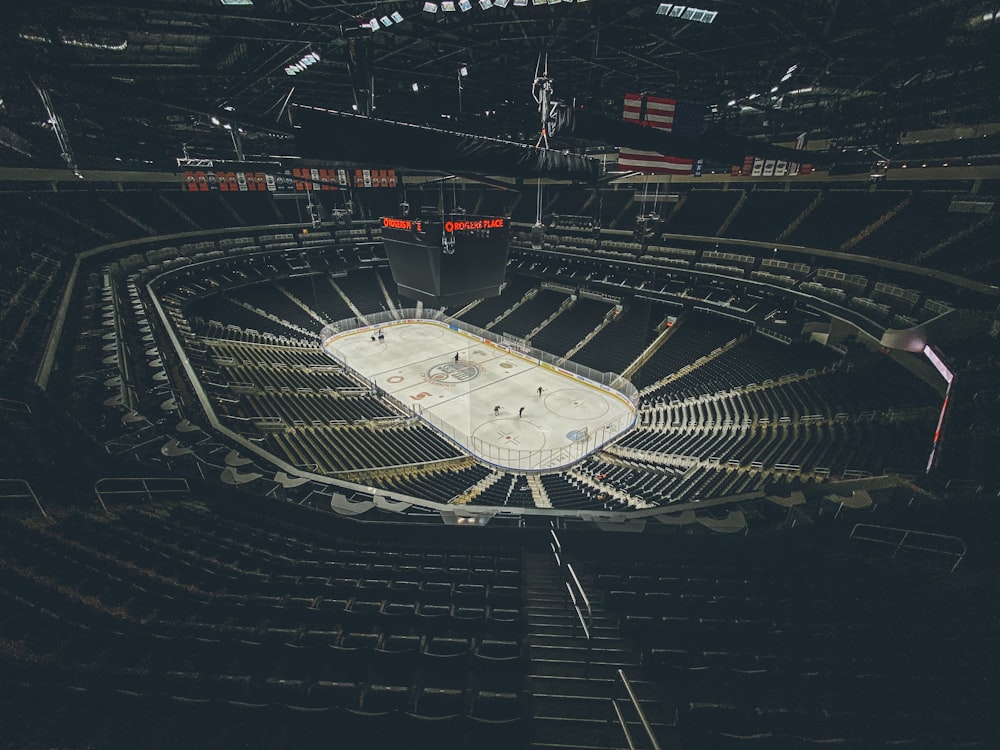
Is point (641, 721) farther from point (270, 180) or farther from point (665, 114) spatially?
point (270, 180)

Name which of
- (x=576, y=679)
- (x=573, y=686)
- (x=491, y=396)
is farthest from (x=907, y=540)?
(x=491, y=396)

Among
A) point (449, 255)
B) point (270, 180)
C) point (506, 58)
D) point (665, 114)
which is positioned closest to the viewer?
point (665, 114)

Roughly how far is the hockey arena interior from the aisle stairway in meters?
0.06

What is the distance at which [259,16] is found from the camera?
39.8 feet

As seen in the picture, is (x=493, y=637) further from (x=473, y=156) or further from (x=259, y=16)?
(x=259, y=16)

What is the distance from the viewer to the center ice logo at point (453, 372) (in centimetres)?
2868

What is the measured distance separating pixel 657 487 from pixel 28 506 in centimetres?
1723

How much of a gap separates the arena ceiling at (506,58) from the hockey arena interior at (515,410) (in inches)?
6.8

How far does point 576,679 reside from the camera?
20.4 ft

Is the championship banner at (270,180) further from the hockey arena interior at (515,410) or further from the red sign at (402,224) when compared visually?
the red sign at (402,224)

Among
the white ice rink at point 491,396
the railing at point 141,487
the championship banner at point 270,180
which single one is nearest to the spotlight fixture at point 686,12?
the white ice rink at point 491,396

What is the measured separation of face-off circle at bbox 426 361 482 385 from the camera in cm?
2851

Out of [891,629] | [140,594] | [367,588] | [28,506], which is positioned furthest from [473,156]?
[891,629]

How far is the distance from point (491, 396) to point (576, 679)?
20.5 m
